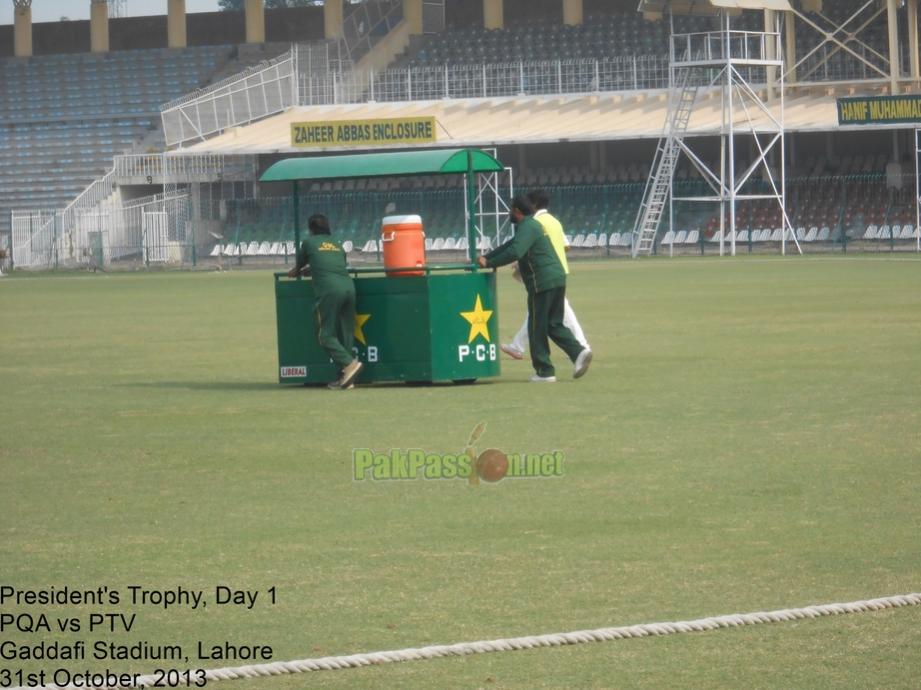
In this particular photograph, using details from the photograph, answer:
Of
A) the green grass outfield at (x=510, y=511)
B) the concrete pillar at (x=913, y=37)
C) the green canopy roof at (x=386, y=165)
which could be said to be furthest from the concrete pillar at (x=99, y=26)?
the green canopy roof at (x=386, y=165)

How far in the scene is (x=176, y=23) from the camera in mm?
74312

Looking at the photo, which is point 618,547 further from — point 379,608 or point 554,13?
point 554,13

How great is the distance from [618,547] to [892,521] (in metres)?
1.60

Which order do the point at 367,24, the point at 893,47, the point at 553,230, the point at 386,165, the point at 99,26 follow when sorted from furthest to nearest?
the point at 99,26
the point at 367,24
the point at 893,47
the point at 553,230
the point at 386,165

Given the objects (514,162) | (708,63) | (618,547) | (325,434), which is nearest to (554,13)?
(514,162)

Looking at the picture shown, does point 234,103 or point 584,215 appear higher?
point 234,103

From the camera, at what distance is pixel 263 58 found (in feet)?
229

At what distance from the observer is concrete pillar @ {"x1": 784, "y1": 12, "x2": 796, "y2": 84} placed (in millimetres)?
57722

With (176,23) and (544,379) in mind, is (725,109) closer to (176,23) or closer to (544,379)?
(176,23)

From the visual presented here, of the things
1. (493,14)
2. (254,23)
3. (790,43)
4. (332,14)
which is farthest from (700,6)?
(254,23)

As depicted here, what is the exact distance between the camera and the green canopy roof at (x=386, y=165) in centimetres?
1667

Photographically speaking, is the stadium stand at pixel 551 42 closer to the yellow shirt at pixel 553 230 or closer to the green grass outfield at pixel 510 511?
the green grass outfield at pixel 510 511

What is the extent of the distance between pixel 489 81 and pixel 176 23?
17.3 meters

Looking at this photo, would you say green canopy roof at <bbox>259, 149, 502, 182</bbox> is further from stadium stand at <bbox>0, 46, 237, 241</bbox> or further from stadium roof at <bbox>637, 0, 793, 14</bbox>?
stadium stand at <bbox>0, 46, 237, 241</bbox>
